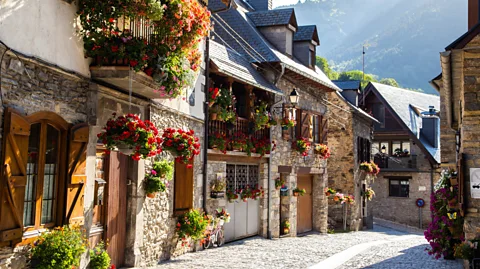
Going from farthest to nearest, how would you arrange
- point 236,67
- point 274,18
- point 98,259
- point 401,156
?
point 401,156 < point 274,18 < point 236,67 < point 98,259

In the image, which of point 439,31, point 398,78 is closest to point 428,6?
point 439,31

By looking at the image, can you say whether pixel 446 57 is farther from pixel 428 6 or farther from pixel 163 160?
pixel 428 6

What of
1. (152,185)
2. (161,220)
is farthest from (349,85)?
(152,185)

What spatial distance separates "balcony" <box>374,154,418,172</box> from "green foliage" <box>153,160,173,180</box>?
69.0 feet

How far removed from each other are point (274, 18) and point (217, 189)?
302 inches

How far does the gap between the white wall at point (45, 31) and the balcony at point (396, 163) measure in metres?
23.9

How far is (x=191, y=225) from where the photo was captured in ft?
36.7

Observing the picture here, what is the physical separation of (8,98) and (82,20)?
74.7 inches

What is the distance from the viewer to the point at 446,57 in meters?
9.05

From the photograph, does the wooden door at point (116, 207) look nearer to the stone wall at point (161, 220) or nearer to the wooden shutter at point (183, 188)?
the stone wall at point (161, 220)

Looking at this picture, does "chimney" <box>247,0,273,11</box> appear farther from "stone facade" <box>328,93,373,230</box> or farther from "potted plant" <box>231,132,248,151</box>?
"potted plant" <box>231,132,248,151</box>

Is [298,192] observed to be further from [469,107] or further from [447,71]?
[469,107]

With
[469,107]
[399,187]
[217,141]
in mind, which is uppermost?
[469,107]

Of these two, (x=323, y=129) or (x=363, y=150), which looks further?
(x=363, y=150)
